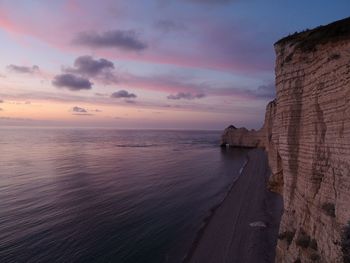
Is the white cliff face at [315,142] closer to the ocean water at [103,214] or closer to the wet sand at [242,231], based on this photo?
the wet sand at [242,231]

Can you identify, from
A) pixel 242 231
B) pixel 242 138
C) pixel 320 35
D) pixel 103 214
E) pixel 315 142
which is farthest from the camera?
pixel 242 138

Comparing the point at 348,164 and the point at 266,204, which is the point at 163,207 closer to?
the point at 266,204

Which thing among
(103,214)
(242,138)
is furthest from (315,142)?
(242,138)

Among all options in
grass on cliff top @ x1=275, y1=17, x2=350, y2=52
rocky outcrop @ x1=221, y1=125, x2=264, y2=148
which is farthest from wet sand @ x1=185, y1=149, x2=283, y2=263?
rocky outcrop @ x1=221, y1=125, x2=264, y2=148

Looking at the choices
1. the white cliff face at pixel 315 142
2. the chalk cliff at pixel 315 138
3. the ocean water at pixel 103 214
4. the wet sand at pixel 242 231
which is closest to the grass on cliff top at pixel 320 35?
the chalk cliff at pixel 315 138

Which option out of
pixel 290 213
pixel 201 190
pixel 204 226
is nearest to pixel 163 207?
pixel 204 226

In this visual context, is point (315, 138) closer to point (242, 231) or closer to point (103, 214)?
point (242, 231)
